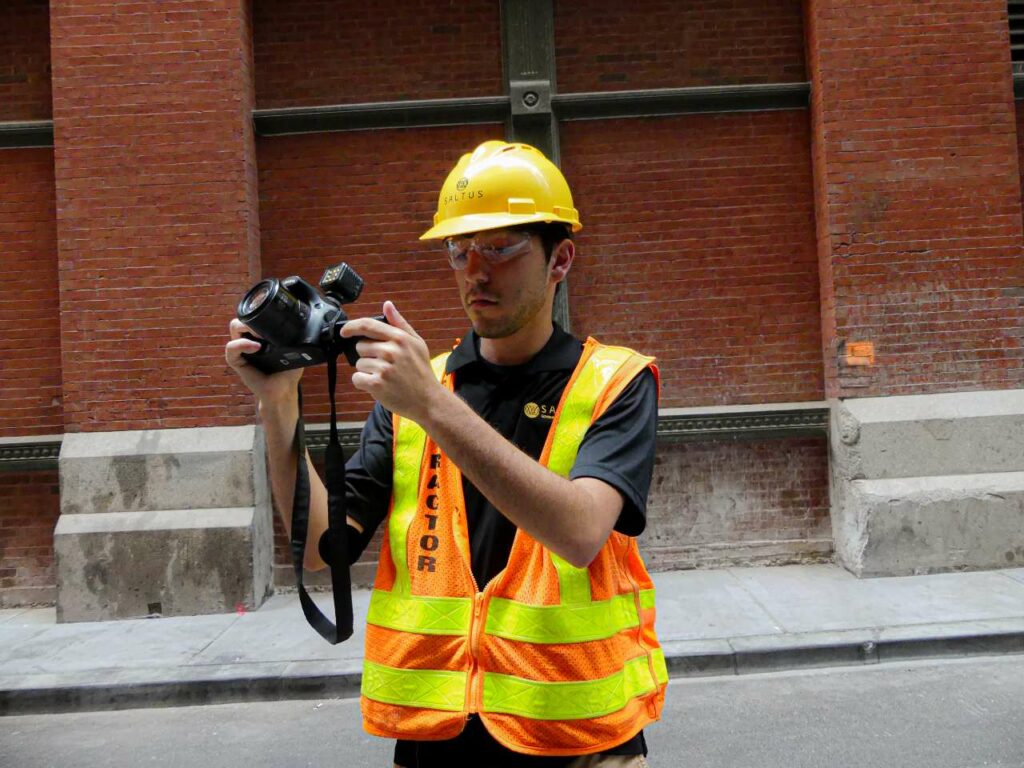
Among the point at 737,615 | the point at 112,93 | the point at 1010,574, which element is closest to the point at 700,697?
the point at 737,615

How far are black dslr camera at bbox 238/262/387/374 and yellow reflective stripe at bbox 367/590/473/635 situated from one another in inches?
18.0

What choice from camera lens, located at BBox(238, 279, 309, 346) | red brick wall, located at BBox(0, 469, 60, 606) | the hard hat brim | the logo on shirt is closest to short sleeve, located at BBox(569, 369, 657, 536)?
the logo on shirt

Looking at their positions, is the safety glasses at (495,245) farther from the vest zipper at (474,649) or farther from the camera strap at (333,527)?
the vest zipper at (474,649)

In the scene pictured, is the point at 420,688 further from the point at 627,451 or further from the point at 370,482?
the point at 627,451

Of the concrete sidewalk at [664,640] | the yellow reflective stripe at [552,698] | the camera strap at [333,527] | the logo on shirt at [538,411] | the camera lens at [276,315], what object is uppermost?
the camera lens at [276,315]

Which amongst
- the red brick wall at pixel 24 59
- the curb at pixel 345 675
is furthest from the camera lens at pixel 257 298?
the red brick wall at pixel 24 59

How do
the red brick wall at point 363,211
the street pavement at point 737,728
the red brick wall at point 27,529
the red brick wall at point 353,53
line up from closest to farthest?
1. the street pavement at point 737,728
2. the red brick wall at point 27,529
3. the red brick wall at point 363,211
4. the red brick wall at point 353,53

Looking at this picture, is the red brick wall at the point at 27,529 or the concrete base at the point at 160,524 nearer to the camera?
the concrete base at the point at 160,524

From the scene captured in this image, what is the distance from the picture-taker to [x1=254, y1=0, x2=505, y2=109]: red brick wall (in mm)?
7801

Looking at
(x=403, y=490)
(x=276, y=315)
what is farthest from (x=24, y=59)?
(x=403, y=490)

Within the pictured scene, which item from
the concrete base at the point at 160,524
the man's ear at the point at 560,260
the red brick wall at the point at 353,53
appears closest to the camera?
the man's ear at the point at 560,260

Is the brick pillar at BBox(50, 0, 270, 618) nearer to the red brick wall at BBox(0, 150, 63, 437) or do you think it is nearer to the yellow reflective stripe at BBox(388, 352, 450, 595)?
the red brick wall at BBox(0, 150, 63, 437)

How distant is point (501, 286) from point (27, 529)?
7.27 m

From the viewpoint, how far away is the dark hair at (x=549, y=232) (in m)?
1.72
